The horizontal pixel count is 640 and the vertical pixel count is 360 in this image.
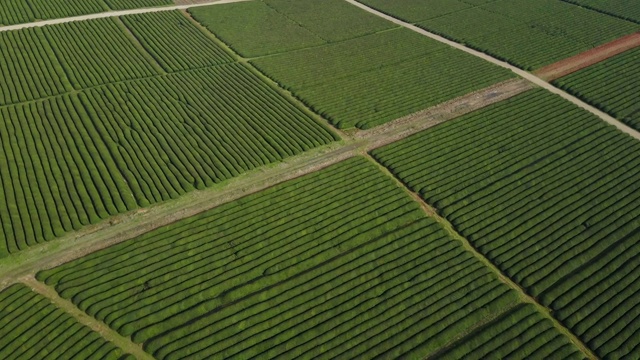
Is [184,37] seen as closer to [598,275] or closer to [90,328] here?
[90,328]

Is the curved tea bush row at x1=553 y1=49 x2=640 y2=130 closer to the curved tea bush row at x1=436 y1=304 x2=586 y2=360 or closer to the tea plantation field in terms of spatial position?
the tea plantation field

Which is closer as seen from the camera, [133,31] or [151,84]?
[151,84]

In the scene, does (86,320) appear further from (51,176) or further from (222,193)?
(51,176)

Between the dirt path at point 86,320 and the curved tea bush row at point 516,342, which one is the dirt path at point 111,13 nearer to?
the dirt path at point 86,320

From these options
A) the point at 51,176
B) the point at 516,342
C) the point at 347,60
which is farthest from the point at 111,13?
the point at 516,342

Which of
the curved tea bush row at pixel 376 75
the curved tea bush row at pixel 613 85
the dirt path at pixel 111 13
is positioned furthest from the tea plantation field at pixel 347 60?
the curved tea bush row at pixel 613 85

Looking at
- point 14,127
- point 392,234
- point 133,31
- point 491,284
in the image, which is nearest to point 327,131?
point 392,234

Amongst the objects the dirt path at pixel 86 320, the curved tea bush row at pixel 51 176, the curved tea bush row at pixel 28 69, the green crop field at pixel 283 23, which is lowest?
the dirt path at pixel 86 320
